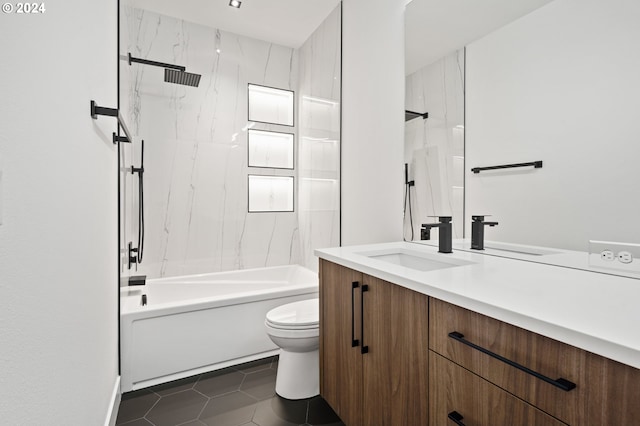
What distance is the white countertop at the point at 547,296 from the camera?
24.6 inches

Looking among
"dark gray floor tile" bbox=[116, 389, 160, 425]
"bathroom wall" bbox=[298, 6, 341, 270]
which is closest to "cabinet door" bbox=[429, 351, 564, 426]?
"dark gray floor tile" bbox=[116, 389, 160, 425]

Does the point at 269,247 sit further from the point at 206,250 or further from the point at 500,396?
the point at 500,396

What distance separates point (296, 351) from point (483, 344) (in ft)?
4.28

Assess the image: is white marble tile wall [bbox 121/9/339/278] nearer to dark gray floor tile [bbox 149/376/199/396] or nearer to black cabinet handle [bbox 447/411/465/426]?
dark gray floor tile [bbox 149/376/199/396]

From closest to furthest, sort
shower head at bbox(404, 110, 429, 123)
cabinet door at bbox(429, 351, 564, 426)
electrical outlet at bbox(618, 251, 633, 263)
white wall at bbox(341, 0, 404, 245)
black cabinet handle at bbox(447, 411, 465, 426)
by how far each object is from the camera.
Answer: cabinet door at bbox(429, 351, 564, 426), black cabinet handle at bbox(447, 411, 465, 426), electrical outlet at bbox(618, 251, 633, 263), shower head at bbox(404, 110, 429, 123), white wall at bbox(341, 0, 404, 245)

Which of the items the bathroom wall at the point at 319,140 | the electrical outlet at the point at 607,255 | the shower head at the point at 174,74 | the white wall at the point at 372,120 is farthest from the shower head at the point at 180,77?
the electrical outlet at the point at 607,255

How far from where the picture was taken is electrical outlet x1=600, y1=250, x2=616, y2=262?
3.46 feet

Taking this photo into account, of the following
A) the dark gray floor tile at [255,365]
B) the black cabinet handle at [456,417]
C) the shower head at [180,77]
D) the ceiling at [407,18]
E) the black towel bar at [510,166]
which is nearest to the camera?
the black cabinet handle at [456,417]

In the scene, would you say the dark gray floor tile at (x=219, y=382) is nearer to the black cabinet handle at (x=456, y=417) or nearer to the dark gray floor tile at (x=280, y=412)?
the dark gray floor tile at (x=280, y=412)

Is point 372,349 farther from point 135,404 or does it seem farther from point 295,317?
point 135,404

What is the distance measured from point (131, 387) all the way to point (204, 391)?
47cm

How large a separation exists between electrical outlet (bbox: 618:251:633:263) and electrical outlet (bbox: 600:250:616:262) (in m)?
0.02

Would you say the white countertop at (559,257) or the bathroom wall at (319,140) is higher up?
the bathroom wall at (319,140)

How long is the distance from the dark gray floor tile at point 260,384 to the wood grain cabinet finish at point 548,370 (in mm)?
1405
